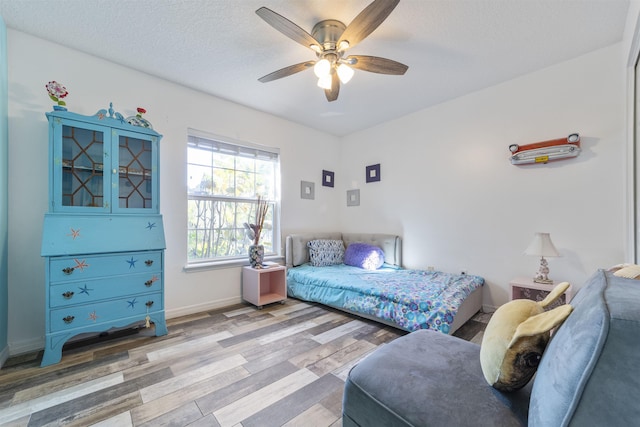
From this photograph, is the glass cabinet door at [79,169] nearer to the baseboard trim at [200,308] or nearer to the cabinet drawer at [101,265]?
the cabinet drawer at [101,265]

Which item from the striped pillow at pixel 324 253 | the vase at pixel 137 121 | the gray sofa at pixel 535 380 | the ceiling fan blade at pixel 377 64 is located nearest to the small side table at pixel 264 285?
the striped pillow at pixel 324 253

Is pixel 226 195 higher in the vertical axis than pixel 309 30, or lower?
lower

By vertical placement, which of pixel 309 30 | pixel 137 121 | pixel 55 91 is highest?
pixel 309 30

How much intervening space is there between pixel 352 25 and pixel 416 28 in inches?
27.2

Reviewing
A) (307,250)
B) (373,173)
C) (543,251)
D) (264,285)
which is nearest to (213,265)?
(264,285)

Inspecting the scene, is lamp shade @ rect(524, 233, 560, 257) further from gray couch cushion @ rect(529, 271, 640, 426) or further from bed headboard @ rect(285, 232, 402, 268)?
gray couch cushion @ rect(529, 271, 640, 426)

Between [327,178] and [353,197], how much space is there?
1.80 feet

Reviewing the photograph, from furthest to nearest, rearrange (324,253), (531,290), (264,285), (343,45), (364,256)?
(324,253)
(364,256)
(264,285)
(531,290)
(343,45)

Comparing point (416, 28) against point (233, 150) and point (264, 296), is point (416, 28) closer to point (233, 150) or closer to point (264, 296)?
point (233, 150)

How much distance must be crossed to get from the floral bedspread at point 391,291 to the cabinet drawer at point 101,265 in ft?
5.56

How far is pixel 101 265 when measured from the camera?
2.13 meters

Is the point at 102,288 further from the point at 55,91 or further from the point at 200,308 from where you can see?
the point at 55,91

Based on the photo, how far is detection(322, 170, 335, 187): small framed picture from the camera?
174 inches

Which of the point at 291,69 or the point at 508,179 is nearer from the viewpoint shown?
the point at 291,69
